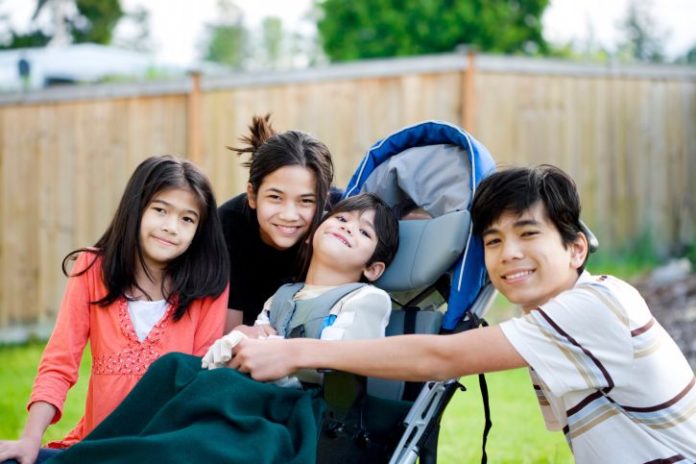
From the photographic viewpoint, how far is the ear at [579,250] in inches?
106

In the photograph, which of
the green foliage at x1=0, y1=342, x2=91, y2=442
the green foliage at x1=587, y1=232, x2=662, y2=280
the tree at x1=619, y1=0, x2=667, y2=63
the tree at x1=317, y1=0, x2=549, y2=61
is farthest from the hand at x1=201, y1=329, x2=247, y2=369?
the tree at x1=619, y1=0, x2=667, y2=63

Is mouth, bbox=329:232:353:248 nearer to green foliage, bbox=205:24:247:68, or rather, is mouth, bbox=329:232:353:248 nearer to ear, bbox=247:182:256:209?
ear, bbox=247:182:256:209

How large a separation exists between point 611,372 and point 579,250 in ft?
1.26

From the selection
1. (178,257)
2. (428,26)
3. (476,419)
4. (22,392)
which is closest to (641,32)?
(428,26)

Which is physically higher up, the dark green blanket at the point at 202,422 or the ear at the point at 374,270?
the ear at the point at 374,270

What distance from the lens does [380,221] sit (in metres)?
3.30

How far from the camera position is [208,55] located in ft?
137

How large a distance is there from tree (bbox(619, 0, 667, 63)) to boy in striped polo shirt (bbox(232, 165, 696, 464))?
21.2 meters

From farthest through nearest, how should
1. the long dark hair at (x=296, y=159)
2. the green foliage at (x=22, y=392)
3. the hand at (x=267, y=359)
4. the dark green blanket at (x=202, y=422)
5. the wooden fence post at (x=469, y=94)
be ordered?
1. the wooden fence post at (x=469, y=94)
2. the green foliage at (x=22, y=392)
3. the long dark hair at (x=296, y=159)
4. the hand at (x=267, y=359)
5. the dark green blanket at (x=202, y=422)

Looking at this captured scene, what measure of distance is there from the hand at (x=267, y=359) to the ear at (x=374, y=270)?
0.65m

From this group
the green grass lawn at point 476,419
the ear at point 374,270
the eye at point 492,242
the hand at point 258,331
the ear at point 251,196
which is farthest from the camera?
the green grass lawn at point 476,419

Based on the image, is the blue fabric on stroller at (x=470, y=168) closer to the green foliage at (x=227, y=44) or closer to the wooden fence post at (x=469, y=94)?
the wooden fence post at (x=469, y=94)

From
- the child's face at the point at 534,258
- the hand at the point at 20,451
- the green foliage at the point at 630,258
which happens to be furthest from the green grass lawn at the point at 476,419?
the green foliage at the point at 630,258

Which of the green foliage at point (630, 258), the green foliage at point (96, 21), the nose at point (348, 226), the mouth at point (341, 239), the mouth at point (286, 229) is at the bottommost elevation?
the green foliage at point (630, 258)
